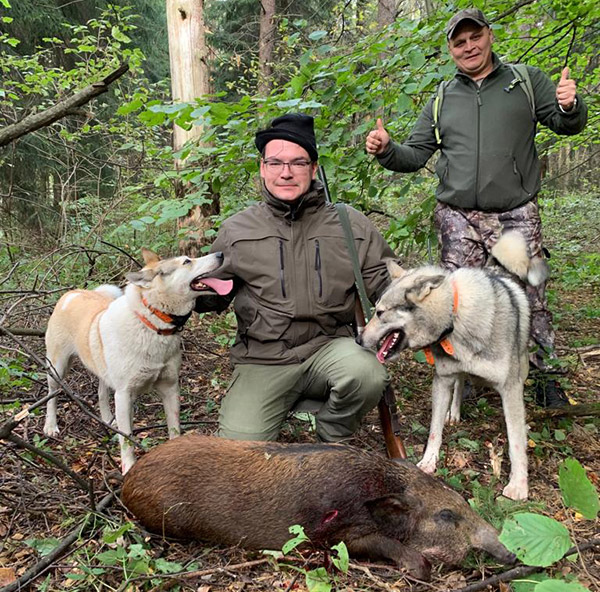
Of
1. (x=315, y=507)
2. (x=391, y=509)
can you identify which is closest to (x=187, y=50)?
(x=315, y=507)

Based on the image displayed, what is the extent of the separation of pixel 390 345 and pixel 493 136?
1929mm

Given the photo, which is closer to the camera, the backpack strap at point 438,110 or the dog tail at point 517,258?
the dog tail at point 517,258

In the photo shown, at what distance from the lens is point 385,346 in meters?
→ 3.58

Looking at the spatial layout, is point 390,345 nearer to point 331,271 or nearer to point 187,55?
point 331,271

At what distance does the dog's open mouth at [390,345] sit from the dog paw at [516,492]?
114cm

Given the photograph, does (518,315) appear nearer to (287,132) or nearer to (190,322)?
(287,132)

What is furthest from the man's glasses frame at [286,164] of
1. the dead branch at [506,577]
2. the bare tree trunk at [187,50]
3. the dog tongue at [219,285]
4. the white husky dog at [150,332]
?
the bare tree trunk at [187,50]

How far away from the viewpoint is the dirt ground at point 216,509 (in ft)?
8.03

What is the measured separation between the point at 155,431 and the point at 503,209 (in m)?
3.54

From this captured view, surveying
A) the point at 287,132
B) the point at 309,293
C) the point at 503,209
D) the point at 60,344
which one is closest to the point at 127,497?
the point at 309,293

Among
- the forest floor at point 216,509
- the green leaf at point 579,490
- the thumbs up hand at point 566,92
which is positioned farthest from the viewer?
the thumbs up hand at point 566,92

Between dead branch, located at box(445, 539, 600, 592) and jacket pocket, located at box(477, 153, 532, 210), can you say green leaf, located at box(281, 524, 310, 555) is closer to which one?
dead branch, located at box(445, 539, 600, 592)

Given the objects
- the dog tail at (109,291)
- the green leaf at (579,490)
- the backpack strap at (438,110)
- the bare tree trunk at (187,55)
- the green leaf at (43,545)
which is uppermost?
the bare tree trunk at (187,55)

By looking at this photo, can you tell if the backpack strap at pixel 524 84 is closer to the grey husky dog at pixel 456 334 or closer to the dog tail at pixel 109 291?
the grey husky dog at pixel 456 334
